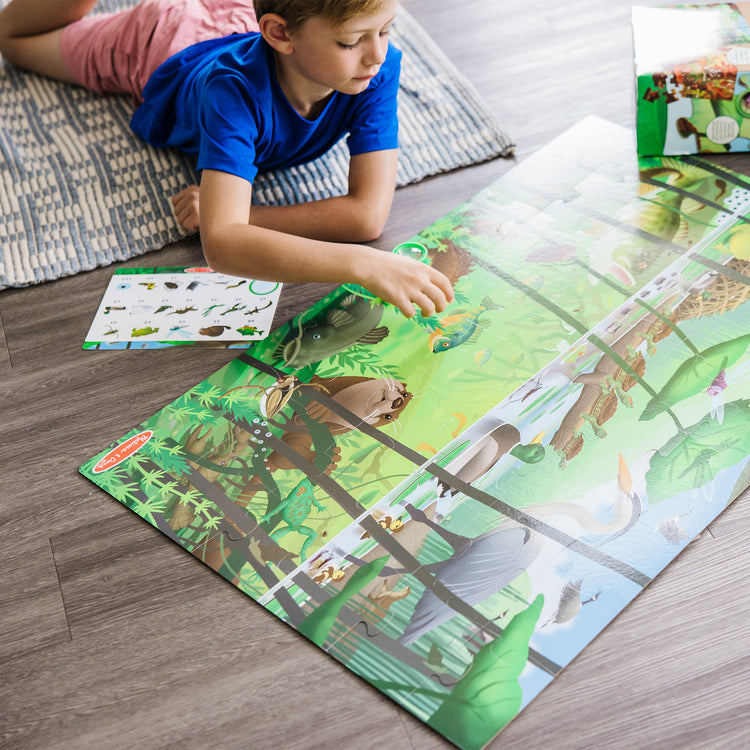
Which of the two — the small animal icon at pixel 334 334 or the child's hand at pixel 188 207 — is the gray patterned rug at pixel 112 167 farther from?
the small animal icon at pixel 334 334

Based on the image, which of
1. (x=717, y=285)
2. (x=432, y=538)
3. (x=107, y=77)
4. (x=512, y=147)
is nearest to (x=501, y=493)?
(x=432, y=538)

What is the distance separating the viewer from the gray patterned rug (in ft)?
3.28

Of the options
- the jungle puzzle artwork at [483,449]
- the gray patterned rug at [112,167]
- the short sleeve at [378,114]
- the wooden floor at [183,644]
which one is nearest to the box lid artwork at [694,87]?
the jungle puzzle artwork at [483,449]

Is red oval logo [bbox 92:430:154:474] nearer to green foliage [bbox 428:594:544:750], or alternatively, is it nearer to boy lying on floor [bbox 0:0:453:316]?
boy lying on floor [bbox 0:0:453:316]

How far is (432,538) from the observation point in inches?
27.3

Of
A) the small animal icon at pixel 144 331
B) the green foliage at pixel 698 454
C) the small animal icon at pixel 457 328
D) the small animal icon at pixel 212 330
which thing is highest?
the small animal icon at pixel 144 331

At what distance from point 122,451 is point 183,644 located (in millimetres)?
216

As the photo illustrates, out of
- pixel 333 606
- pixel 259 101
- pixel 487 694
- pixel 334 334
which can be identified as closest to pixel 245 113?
pixel 259 101

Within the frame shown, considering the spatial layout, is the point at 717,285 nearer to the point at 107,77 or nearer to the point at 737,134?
the point at 737,134

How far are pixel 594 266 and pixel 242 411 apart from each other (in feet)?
1.42

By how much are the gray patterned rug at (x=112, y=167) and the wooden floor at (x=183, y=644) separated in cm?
21

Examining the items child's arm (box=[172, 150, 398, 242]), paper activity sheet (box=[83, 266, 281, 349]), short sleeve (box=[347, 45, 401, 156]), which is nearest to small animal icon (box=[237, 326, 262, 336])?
paper activity sheet (box=[83, 266, 281, 349])

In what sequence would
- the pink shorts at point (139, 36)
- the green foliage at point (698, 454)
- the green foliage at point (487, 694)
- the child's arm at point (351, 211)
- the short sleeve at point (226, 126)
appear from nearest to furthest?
the green foliage at point (487, 694)
the green foliage at point (698, 454)
the short sleeve at point (226, 126)
the child's arm at point (351, 211)
the pink shorts at point (139, 36)

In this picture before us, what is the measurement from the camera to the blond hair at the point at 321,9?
72cm
